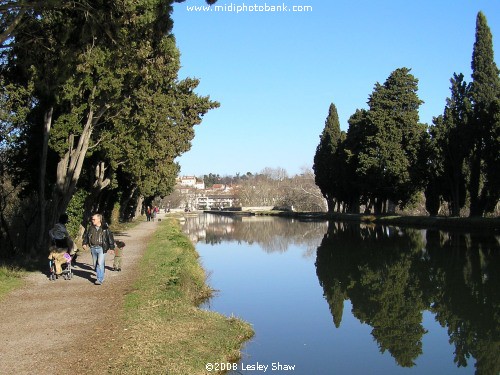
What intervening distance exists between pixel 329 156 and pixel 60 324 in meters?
57.0

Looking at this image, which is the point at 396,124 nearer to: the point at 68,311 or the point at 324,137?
the point at 324,137

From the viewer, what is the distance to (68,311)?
916 centimetres

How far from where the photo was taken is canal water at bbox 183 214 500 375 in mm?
8672

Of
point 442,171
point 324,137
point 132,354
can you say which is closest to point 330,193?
point 324,137

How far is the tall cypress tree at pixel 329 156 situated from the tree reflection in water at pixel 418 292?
118 feet

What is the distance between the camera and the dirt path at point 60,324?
6.46 m

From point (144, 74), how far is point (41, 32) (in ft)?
7.57

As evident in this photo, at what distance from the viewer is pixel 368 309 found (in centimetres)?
1277

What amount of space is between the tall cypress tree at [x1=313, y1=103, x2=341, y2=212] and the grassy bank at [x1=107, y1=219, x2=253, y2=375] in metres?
49.6

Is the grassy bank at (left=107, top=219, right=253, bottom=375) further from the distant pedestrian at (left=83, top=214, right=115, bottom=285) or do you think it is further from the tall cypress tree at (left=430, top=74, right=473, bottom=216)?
the tall cypress tree at (left=430, top=74, right=473, bottom=216)

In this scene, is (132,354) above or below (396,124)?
below

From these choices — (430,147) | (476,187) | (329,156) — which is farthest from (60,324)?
(329,156)

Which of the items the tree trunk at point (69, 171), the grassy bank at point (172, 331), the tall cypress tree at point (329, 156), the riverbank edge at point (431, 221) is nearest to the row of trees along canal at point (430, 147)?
the tall cypress tree at point (329, 156)

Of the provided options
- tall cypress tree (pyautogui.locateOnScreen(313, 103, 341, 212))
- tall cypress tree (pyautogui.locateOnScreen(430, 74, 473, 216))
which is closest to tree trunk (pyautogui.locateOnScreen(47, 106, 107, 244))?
tall cypress tree (pyautogui.locateOnScreen(430, 74, 473, 216))
